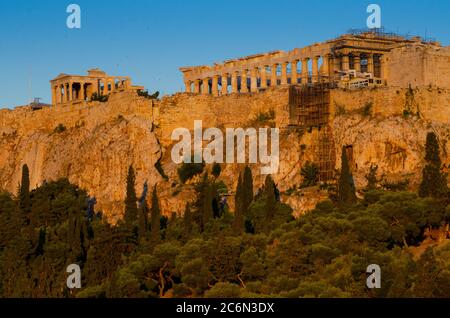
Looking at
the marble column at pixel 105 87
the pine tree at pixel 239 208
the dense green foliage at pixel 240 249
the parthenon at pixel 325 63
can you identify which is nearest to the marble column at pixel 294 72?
the parthenon at pixel 325 63

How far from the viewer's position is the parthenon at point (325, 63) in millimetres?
75312

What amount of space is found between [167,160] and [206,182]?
8333 mm

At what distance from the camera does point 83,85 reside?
306 feet

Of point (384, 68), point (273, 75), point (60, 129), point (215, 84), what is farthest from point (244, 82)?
point (60, 129)

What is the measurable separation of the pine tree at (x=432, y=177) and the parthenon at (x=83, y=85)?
32.0 m

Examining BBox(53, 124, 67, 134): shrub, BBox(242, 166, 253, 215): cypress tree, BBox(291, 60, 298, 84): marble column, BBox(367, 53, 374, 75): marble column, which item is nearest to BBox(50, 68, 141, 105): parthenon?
BBox(53, 124, 67, 134): shrub

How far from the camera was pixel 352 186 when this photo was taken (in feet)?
212

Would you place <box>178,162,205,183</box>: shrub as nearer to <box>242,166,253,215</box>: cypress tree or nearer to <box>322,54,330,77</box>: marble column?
<box>242,166,253,215</box>: cypress tree

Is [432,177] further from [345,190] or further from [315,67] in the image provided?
[315,67]

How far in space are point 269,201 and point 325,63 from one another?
1482cm

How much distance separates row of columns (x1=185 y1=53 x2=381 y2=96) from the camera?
77000 millimetres
